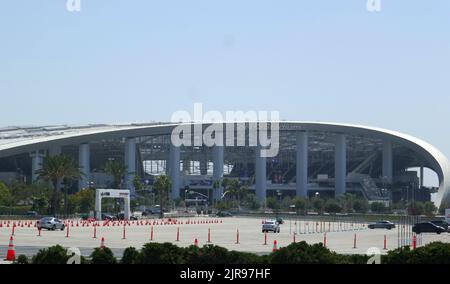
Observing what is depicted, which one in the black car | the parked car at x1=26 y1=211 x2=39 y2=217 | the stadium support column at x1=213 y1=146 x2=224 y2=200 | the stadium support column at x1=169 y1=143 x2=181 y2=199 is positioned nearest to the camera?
the black car

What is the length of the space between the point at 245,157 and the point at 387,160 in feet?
115

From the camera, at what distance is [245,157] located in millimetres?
192500

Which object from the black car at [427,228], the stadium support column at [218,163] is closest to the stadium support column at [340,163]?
the stadium support column at [218,163]

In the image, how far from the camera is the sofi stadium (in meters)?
156

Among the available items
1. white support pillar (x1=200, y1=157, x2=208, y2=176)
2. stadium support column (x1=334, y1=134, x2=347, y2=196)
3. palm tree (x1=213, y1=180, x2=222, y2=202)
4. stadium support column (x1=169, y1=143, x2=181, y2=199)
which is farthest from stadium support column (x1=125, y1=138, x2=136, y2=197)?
stadium support column (x1=334, y1=134, x2=347, y2=196)

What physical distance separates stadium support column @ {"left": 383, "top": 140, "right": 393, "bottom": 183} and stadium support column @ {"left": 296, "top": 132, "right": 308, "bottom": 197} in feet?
60.6

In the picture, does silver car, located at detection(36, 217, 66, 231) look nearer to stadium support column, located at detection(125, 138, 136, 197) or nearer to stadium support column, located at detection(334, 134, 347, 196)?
stadium support column, located at detection(125, 138, 136, 197)

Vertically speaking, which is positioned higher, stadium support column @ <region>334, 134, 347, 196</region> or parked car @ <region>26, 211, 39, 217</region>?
stadium support column @ <region>334, 134, 347, 196</region>

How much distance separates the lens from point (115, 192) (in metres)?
98.6

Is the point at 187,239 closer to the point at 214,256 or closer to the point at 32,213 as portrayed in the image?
the point at 214,256

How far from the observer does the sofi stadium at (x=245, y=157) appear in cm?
15638
